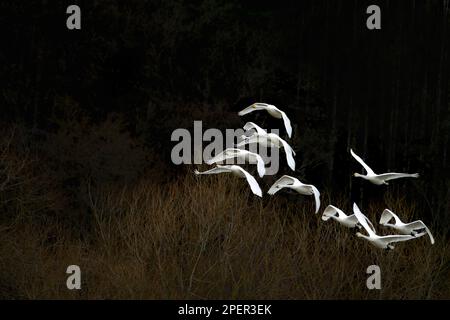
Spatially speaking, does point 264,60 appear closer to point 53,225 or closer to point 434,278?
point 53,225

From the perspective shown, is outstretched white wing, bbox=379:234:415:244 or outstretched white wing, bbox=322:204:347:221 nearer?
outstretched white wing, bbox=379:234:415:244

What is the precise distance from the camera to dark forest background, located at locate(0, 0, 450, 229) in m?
17.7

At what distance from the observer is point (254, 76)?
1848 centimetres

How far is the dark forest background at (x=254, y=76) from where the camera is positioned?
58.0 ft

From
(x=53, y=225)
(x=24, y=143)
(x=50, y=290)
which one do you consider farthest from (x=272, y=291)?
(x=24, y=143)

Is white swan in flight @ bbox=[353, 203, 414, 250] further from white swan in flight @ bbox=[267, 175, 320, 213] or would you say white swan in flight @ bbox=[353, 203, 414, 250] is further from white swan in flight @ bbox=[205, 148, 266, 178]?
white swan in flight @ bbox=[205, 148, 266, 178]

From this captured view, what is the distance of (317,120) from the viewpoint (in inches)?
730

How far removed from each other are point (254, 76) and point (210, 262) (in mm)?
8776

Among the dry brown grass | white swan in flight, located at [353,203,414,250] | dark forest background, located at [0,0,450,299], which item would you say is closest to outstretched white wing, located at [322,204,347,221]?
white swan in flight, located at [353,203,414,250]

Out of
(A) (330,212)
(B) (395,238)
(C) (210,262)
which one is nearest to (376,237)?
(B) (395,238)

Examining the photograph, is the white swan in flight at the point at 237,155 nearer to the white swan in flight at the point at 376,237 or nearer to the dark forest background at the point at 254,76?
the white swan in flight at the point at 376,237

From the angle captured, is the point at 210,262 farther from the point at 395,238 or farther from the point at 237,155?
the point at 395,238

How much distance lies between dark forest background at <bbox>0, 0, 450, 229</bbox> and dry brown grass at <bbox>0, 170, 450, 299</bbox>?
191 inches

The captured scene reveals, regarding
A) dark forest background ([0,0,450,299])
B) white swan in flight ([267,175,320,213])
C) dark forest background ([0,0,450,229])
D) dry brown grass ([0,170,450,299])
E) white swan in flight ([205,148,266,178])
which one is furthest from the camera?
dark forest background ([0,0,450,229])
